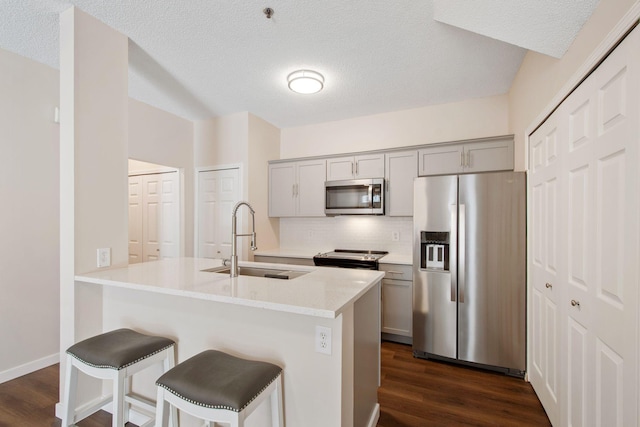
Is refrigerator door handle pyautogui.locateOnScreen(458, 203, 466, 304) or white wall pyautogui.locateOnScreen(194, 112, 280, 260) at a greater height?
white wall pyautogui.locateOnScreen(194, 112, 280, 260)

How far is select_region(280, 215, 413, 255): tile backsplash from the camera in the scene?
3.69 meters

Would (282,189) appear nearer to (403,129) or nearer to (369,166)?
(369,166)

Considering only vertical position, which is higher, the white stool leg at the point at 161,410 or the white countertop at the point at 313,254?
the white countertop at the point at 313,254

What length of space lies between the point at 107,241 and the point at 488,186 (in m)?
3.13

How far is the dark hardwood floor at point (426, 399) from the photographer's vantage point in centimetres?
188

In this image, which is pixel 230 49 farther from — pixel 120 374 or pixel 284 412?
pixel 284 412

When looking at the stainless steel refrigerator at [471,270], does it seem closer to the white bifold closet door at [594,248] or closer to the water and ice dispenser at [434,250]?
the water and ice dispenser at [434,250]

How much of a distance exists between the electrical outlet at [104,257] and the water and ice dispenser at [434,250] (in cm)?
267

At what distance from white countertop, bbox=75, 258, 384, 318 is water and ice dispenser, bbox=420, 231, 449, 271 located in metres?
1.11

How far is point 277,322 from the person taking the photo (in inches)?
58.2

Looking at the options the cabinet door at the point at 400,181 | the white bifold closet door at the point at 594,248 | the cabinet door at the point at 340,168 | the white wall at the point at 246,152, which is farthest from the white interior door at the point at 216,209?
the white bifold closet door at the point at 594,248

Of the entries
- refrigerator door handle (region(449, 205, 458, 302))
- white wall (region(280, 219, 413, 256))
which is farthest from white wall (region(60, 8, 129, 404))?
refrigerator door handle (region(449, 205, 458, 302))

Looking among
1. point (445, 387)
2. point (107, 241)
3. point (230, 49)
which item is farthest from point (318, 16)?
point (445, 387)

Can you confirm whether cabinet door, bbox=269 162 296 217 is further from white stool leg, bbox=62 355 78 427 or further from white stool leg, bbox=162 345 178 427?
white stool leg, bbox=62 355 78 427
